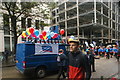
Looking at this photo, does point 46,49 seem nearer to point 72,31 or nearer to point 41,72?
point 41,72

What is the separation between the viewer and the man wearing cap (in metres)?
2.62

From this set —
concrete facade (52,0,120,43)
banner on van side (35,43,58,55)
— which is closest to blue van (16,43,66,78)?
banner on van side (35,43,58,55)

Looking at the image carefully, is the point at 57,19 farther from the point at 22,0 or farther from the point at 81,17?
the point at 22,0

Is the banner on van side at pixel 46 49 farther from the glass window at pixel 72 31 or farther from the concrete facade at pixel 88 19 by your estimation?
the glass window at pixel 72 31

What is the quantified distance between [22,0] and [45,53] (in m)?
8.88

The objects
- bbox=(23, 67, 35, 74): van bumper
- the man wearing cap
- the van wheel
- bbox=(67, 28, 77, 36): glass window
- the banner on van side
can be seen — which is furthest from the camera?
bbox=(67, 28, 77, 36): glass window

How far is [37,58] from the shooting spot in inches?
263

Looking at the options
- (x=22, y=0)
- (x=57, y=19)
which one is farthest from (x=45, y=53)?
(x=57, y=19)

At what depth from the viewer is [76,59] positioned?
269 cm

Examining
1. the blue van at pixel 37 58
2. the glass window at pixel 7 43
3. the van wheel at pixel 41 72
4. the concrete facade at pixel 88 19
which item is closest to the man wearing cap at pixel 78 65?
the blue van at pixel 37 58

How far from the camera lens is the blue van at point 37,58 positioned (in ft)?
20.7

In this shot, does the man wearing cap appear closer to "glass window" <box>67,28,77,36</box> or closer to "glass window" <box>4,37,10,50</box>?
"glass window" <box>4,37,10,50</box>

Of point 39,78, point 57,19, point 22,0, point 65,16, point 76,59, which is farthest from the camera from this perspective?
point 57,19

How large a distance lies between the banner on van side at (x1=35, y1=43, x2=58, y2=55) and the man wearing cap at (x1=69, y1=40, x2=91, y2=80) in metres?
4.18
